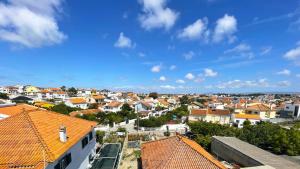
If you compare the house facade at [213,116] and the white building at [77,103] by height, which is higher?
the white building at [77,103]

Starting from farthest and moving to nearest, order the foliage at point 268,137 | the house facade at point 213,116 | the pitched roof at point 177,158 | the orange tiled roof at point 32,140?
the house facade at point 213,116
the foliage at point 268,137
the pitched roof at point 177,158
the orange tiled roof at point 32,140

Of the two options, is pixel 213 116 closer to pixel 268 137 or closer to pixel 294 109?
pixel 294 109

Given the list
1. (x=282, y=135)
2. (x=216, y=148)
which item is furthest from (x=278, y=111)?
(x=216, y=148)

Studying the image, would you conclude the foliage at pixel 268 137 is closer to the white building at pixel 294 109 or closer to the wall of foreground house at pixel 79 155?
the wall of foreground house at pixel 79 155

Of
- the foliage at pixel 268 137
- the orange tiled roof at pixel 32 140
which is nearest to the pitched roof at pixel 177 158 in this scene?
the orange tiled roof at pixel 32 140

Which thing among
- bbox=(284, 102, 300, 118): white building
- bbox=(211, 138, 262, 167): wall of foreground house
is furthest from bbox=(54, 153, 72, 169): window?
bbox=(284, 102, 300, 118): white building

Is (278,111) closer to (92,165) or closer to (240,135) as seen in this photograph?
(240,135)

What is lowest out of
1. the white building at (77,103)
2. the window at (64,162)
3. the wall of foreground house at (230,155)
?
the wall of foreground house at (230,155)
